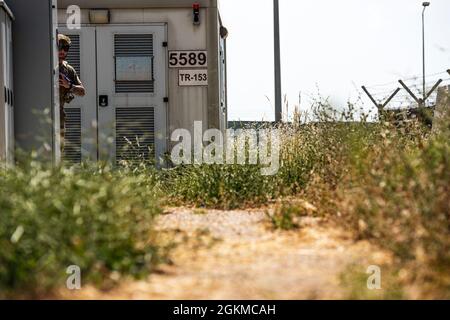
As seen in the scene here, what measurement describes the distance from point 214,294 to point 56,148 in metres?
4.38

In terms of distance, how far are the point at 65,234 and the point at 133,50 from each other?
6.61m

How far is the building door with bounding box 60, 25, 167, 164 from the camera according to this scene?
10102mm

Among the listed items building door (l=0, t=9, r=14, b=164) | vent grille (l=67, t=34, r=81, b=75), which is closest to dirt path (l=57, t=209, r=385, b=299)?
building door (l=0, t=9, r=14, b=164)

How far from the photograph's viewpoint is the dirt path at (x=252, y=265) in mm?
3604

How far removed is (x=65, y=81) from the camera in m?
9.12

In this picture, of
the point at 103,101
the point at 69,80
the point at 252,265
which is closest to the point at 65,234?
the point at 252,265

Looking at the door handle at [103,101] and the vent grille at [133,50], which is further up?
the vent grille at [133,50]

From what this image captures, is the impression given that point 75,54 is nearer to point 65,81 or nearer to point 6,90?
point 65,81

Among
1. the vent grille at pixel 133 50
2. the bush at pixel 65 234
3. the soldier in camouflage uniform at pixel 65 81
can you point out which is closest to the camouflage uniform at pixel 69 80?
the soldier in camouflage uniform at pixel 65 81

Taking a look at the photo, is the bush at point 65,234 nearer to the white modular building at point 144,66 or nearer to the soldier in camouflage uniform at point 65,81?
the soldier in camouflage uniform at point 65,81

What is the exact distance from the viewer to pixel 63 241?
378 centimetres

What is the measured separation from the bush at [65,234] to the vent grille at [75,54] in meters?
5.95
